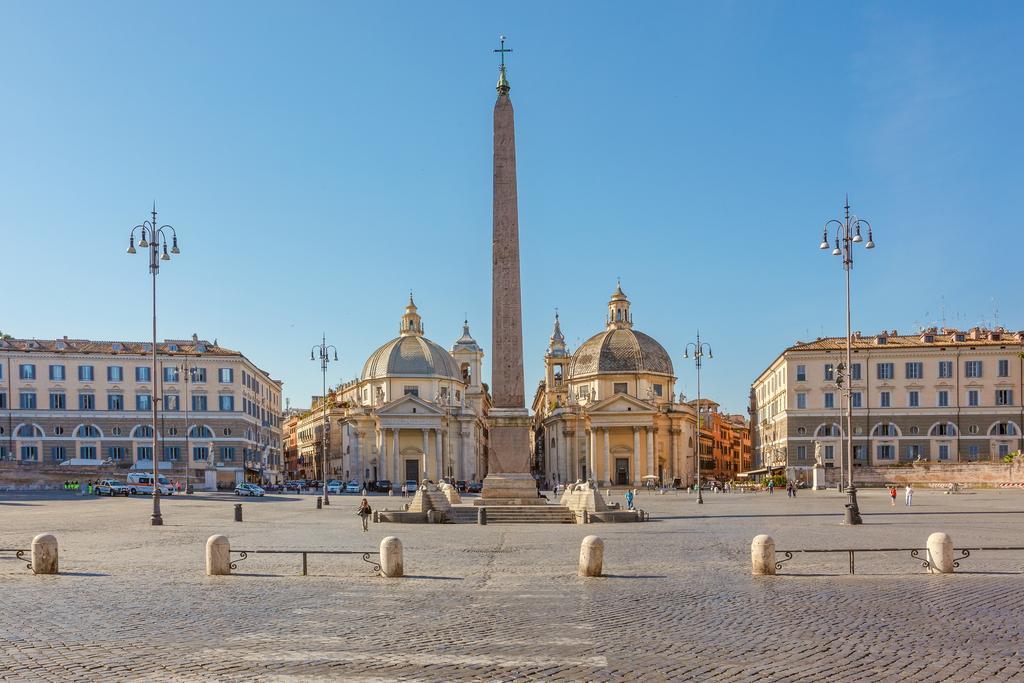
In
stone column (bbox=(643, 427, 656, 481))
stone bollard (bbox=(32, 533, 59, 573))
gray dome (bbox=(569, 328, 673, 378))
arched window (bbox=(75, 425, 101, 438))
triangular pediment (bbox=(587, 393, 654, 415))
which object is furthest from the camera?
gray dome (bbox=(569, 328, 673, 378))

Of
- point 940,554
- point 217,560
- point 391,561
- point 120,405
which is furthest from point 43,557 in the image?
point 120,405

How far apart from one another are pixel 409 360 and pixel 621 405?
19.1 m

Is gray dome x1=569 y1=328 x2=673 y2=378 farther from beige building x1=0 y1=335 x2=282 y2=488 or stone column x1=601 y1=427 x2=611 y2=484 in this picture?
beige building x1=0 y1=335 x2=282 y2=488

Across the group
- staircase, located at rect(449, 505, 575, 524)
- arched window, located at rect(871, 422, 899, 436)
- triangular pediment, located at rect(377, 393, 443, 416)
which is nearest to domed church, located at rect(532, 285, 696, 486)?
triangular pediment, located at rect(377, 393, 443, 416)

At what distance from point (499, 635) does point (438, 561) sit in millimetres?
7776

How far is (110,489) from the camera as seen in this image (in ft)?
184

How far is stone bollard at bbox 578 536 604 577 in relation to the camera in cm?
1533

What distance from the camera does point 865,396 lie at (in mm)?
72000

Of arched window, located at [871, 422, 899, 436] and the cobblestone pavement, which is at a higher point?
the cobblestone pavement

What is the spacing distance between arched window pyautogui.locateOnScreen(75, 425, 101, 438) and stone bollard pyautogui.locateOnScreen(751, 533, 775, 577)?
63269 millimetres

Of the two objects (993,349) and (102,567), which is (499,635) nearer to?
(102,567)

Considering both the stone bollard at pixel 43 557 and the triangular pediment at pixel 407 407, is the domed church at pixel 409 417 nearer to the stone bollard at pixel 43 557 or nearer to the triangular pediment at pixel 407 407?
the triangular pediment at pixel 407 407

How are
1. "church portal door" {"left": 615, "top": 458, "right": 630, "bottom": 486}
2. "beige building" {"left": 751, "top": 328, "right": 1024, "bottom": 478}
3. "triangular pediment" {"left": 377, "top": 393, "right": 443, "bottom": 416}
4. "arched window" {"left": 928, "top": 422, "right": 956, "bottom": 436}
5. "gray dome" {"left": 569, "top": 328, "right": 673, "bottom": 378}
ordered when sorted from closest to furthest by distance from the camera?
"beige building" {"left": 751, "top": 328, "right": 1024, "bottom": 478} < "arched window" {"left": 928, "top": 422, "right": 956, "bottom": 436} < "triangular pediment" {"left": 377, "top": 393, "right": 443, "bottom": 416} < "church portal door" {"left": 615, "top": 458, "right": 630, "bottom": 486} < "gray dome" {"left": 569, "top": 328, "right": 673, "bottom": 378}

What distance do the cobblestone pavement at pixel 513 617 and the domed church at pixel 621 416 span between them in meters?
61.9
